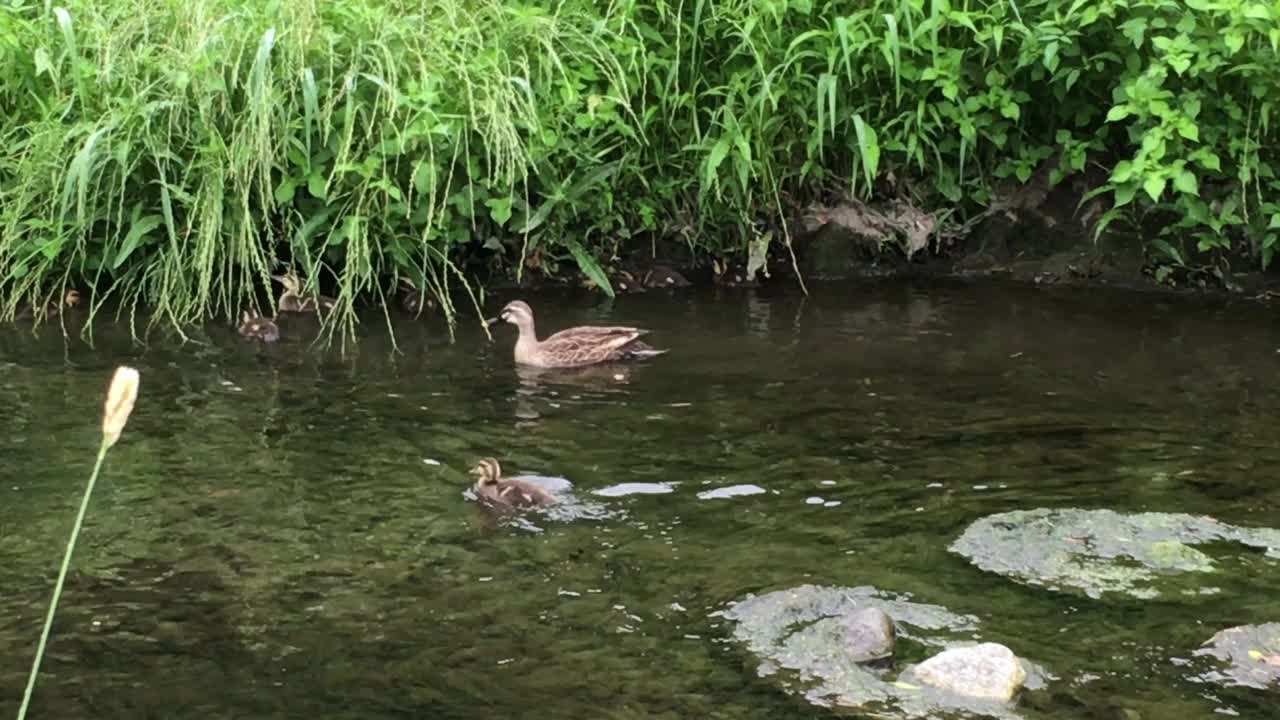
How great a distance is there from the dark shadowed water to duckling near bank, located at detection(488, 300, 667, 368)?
0.69ft

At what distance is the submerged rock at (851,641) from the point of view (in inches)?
177

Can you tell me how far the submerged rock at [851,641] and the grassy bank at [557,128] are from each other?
4303 millimetres

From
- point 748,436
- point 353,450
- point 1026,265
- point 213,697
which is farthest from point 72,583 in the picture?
point 1026,265

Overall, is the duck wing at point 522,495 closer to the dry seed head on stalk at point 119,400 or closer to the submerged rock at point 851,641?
the submerged rock at point 851,641

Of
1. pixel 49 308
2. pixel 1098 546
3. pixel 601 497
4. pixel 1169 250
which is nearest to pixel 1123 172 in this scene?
pixel 1169 250

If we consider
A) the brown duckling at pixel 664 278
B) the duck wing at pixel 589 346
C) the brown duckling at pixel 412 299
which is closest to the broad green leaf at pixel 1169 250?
the brown duckling at pixel 664 278

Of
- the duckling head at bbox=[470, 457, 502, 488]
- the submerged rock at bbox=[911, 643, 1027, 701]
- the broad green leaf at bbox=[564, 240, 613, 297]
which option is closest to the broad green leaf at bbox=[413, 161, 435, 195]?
the broad green leaf at bbox=[564, 240, 613, 297]

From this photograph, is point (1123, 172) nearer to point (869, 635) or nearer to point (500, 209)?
point (500, 209)

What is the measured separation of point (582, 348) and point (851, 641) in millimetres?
3908

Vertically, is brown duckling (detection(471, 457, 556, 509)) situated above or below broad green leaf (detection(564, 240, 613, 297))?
below

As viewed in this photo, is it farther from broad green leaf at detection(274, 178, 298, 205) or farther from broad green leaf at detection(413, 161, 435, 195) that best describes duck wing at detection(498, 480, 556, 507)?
broad green leaf at detection(274, 178, 298, 205)

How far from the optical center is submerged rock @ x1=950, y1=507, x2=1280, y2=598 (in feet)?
17.7

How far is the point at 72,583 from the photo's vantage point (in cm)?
538

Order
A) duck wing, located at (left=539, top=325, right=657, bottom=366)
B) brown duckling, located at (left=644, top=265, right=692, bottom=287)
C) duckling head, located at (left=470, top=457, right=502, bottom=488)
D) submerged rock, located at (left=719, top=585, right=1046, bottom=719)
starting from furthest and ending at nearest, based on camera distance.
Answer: brown duckling, located at (left=644, top=265, right=692, bottom=287) → duck wing, located at (left=539, top=325, right=657, bottom=366) → duckling head, located at (left=470, top=457, right=502, bottom=488) → submerged rock, located at (left=719, top=585, right=1046, bottom=719)
